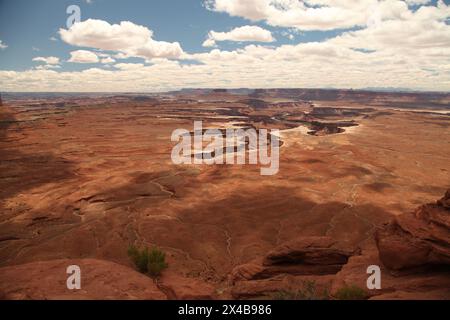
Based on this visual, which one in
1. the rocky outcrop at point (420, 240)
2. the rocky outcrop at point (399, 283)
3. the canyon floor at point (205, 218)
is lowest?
the canyon floor at point (205, 218)

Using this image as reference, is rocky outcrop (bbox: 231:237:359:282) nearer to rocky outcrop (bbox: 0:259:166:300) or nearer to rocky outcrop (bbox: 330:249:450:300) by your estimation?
rocky outcrop (bbox: 330:249:450:300)

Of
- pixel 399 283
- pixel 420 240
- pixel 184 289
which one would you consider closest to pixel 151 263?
pixel 184 289

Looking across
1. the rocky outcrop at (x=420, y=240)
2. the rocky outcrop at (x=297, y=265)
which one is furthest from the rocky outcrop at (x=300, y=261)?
the rocky outcrop at (x=420, y=240)

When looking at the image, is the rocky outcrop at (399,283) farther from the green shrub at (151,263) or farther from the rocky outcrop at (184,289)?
the green shrub at (151,263)

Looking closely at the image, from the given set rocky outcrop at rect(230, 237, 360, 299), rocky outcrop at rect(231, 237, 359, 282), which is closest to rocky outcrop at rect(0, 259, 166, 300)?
rocky outcrop at rect(230, 237, 360, 299)
